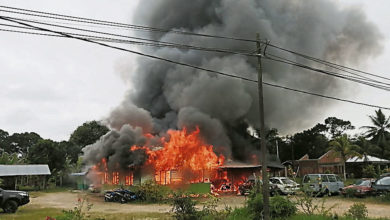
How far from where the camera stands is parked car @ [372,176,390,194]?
72.2 ft

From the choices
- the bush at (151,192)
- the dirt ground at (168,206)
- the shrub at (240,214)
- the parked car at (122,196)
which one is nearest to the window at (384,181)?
the dirt ground at (168,206)

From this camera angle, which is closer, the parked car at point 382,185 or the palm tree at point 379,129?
the parked car at point 382,185

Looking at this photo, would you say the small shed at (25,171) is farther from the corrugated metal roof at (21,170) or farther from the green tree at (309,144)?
the green tree at (309,144)

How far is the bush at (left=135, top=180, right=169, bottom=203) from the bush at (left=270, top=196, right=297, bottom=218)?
12.9 metres

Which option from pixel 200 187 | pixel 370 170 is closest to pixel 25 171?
pixel 200 187

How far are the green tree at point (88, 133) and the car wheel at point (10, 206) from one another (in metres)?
50.8

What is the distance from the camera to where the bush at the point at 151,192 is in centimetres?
2420

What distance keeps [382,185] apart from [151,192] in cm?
1558

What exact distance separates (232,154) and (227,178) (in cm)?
689

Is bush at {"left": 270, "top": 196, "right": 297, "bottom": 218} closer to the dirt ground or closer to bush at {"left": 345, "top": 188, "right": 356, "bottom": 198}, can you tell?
the dirt ground

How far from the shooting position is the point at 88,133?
69875 millimetres

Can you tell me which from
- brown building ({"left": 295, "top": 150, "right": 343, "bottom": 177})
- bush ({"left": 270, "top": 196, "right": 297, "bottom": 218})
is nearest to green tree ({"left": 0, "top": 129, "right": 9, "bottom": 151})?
brown building ({"left": 295, "top": 150, "right": 343, "bottom": 177})

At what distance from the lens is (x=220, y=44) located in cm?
3731

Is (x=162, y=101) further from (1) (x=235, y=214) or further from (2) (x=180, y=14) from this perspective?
(1) (x=235, y=214)
